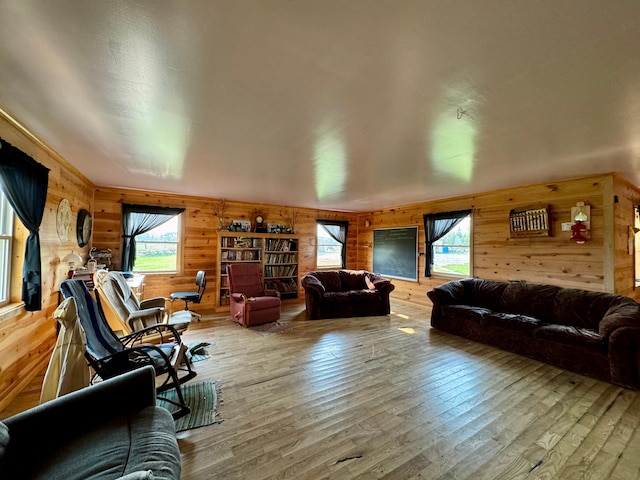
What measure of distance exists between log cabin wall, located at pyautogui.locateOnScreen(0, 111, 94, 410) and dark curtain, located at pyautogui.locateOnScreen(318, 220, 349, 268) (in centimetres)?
514

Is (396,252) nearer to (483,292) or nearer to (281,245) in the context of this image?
(483,292)

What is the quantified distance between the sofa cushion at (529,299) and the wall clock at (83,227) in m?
6.59

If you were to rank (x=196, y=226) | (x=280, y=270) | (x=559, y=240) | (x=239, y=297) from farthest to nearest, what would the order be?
(x=280, y=270), (x=196, y=226), (x=239, y=297), (x=559, y=240)

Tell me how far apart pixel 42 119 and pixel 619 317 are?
580 centimetres

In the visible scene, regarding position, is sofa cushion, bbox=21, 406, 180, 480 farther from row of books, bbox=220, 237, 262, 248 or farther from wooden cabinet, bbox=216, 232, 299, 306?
row of books, bbox=220, 237, 262, 248

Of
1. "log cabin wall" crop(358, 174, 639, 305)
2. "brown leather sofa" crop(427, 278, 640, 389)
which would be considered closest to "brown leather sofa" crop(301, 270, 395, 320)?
"brown leather sofa" crop(427, 278, 640, 389)

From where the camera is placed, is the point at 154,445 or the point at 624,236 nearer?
the point at 154,445

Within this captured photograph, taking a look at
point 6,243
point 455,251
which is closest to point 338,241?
point 455,251

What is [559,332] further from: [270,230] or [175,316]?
[270,230]

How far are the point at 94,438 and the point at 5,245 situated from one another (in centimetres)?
240

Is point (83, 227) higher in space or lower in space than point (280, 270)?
higher

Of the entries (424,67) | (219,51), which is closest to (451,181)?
(424,67)

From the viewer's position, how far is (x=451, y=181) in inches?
159

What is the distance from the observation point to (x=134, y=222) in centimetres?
Result: 495
